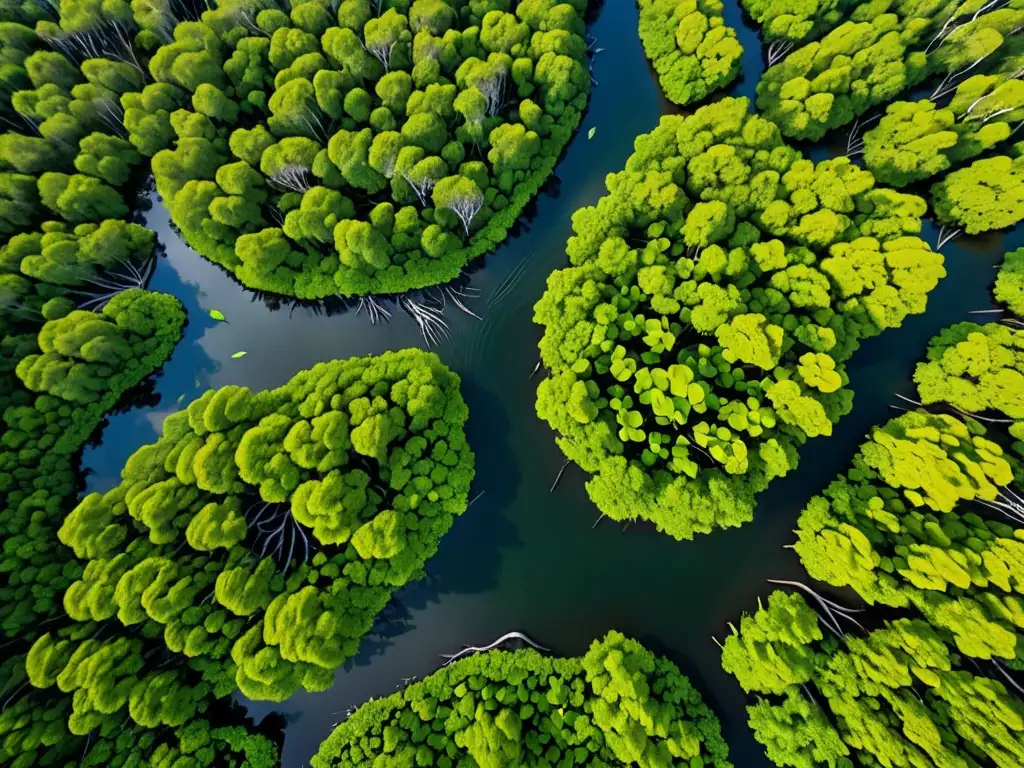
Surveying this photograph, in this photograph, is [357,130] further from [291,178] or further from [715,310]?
[715,310]

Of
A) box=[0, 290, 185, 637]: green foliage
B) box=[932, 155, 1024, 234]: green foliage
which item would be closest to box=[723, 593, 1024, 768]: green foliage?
box=[932, 155, 1024, 234]: green foliage

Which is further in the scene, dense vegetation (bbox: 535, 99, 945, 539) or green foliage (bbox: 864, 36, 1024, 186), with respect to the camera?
green foliage (bbox: 864, 36, 1024, 186)

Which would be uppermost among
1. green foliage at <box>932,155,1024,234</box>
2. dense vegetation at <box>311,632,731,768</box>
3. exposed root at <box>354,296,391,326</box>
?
green foliage at <box>932,155,1024,234</box>

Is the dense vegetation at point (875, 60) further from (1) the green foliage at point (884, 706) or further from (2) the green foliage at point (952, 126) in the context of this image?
(1) the green foliage at point (884, 706)

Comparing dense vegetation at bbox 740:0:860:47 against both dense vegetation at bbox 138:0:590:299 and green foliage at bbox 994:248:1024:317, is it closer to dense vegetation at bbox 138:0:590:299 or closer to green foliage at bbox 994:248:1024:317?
dense vegetation at bbox 138:0:590:299

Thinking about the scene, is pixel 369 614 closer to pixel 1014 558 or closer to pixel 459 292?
pixel 459 292

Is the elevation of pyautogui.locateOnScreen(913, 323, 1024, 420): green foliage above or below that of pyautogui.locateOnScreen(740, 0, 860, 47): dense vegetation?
below

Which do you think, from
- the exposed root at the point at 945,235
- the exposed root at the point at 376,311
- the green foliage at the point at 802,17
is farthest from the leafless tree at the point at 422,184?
the exposed root at the point at 945,235
